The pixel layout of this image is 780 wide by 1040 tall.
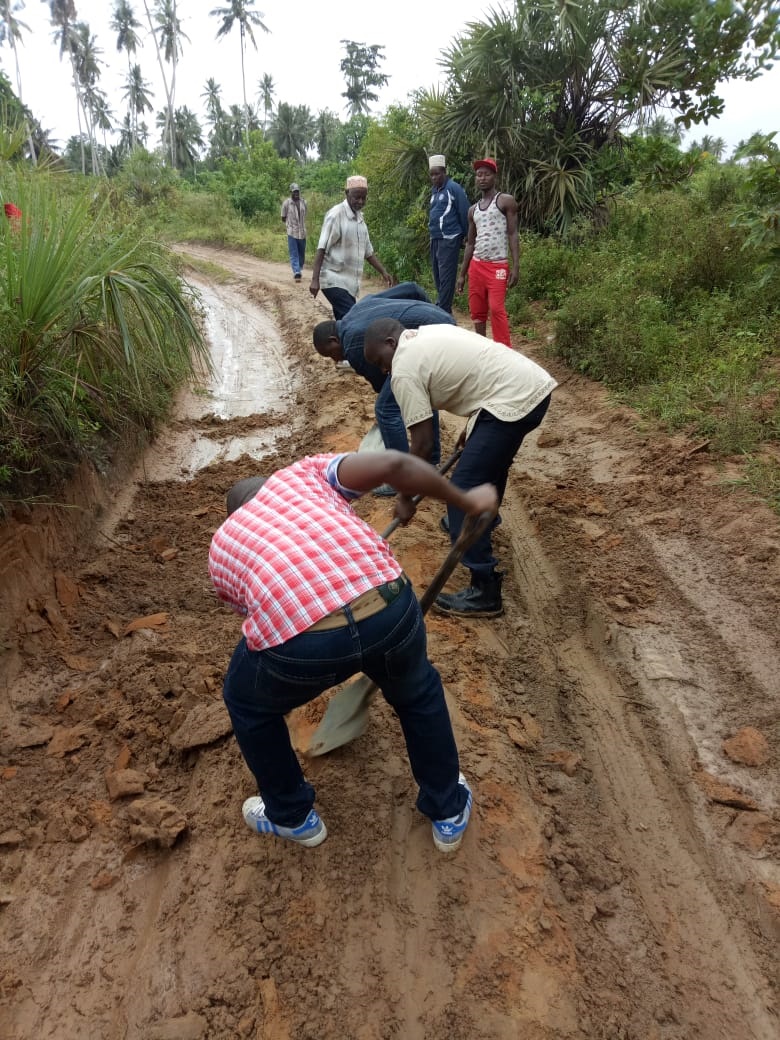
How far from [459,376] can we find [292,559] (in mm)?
1636

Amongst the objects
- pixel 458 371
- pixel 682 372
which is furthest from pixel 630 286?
pixel 458 371

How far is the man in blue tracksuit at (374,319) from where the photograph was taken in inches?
152

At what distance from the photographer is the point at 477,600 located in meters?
3.68

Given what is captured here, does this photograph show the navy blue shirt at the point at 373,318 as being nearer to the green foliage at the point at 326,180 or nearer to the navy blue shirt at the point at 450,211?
the navy blue shirt at the point at 450,211

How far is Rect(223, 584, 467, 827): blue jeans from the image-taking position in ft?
6.07

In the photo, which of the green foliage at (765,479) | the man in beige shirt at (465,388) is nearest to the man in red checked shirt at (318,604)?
the man in beige shirt at (465,388)

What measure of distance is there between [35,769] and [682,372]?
17.9 ft

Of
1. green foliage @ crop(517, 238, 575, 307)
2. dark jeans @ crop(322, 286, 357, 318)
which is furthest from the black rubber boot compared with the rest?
green foliage @ crop(517, 238, 575, 307)

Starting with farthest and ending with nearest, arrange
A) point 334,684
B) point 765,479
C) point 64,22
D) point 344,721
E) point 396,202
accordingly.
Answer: point 64,22, point 396,202, point 765,479, point 344,721, point 334,684

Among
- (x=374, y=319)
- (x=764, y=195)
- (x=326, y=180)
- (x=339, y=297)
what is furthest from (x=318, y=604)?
(x=326, y=180)

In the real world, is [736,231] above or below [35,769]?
above

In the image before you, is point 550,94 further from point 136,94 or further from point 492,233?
point 136,94

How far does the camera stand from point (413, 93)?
33.9ft

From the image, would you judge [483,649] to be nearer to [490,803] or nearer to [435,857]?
[490,803]
